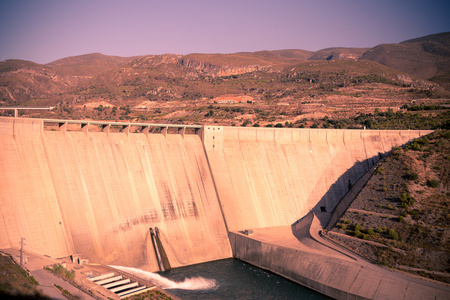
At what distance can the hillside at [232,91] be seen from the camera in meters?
83.9

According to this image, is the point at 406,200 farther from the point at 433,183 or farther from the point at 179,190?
the point at 179,190

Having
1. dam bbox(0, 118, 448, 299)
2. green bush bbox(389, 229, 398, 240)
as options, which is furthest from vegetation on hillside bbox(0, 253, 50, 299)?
green bush bbox(389, 229, 398, 240)

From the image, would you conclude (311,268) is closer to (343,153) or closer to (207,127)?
(207,127)

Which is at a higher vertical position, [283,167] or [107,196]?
[107,196]

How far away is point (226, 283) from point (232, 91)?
8602cm

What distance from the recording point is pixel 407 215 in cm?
3697

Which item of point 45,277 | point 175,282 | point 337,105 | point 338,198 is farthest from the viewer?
point 337,105

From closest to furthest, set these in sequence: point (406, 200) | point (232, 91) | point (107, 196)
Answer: point (107, 196) < point (406, 200) < point (232, 91)

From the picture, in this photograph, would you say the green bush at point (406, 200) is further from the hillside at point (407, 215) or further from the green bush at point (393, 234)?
the green bush at point (393, 234)

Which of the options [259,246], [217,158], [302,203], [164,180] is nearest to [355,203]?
[302,203]

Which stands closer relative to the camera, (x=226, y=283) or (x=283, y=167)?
(x=226, y=283)

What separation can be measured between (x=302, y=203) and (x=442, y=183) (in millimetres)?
12911

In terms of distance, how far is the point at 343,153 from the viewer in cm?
5119

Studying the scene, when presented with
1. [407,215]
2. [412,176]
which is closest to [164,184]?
[407,215]
